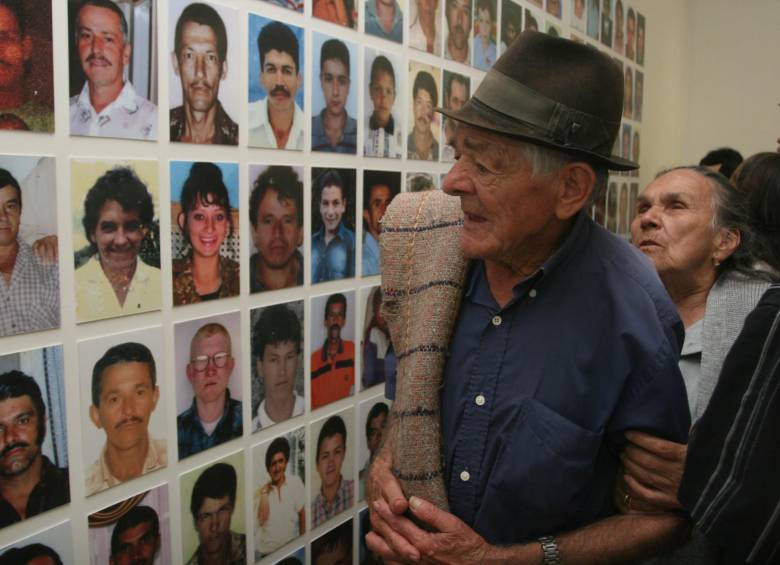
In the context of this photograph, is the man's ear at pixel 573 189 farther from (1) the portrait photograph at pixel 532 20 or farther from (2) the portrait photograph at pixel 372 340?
(1) the portrait photograph at pixel 532 20

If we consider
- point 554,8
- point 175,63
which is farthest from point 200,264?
point 554,8

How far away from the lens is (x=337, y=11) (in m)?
1.80

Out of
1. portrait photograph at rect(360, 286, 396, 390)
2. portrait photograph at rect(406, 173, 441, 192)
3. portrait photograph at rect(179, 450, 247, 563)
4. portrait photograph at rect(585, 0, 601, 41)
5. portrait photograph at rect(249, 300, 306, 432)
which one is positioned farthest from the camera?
portrait photograph at rect(585, 0, 601, 41)

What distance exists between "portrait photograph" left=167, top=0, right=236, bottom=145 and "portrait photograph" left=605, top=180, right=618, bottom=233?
108 inches

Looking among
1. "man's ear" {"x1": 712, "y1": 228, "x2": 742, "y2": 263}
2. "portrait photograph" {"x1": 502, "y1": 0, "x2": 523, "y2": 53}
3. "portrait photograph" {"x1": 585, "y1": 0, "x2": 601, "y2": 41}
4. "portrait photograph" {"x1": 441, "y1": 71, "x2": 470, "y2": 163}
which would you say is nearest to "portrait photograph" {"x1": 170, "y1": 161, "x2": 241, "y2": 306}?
"portrait photograph" {"x1": 441, "y1": 71, "x2": 470, "y2": 163}

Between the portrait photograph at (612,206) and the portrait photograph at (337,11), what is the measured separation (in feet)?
7.66

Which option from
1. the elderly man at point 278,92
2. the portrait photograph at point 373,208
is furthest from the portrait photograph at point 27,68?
the portrait photograph at point 373,208

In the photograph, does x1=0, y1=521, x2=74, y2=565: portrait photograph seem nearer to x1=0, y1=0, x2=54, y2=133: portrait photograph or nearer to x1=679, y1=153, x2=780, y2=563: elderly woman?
x1=0, y1=0, x2=54, y2=133: portrait photograph

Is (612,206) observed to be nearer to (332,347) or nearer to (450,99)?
(450,99)

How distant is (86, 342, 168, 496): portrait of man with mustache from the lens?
52.0 inches

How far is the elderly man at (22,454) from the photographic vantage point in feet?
3.82

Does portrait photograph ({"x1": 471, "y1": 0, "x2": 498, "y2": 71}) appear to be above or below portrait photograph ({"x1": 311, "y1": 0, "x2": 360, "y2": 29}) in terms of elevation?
above

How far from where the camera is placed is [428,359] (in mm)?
1267

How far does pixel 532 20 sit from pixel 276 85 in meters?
1.58
